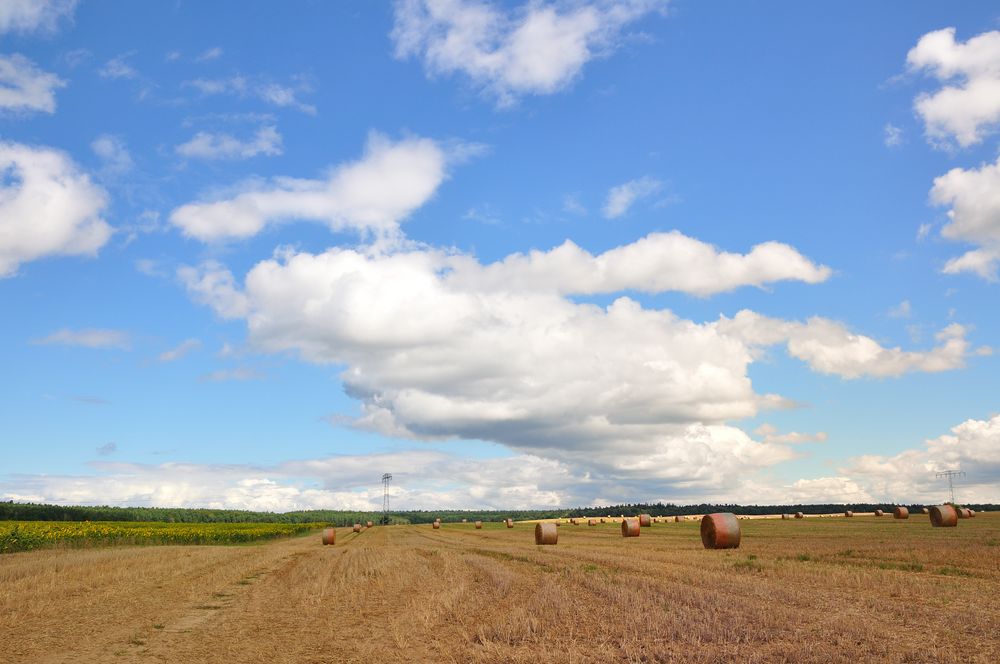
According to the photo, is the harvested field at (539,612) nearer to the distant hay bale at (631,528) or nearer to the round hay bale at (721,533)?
the round hay bale at (721,533)

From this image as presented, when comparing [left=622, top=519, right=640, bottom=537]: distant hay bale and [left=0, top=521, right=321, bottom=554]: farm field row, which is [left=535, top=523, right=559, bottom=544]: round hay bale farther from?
[left=0, top=521, right=321, bottom=554]: farm field row

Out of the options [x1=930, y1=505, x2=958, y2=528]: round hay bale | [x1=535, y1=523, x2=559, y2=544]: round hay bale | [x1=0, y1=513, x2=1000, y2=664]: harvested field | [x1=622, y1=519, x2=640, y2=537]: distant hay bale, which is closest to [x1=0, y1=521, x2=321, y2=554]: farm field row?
[x1=0, y1=513, x2=1000, y2=664]: harvested field

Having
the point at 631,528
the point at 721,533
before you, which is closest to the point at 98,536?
the point at 631,528

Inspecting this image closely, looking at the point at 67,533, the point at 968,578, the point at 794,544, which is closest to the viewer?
the point at 968,578

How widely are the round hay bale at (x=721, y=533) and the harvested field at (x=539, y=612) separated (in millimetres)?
5295

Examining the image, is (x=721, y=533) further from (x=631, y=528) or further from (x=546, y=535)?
(x=631, y=528)

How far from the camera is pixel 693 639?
1118 centimetres

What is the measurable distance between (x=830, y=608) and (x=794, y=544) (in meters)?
20.6

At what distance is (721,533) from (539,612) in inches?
772

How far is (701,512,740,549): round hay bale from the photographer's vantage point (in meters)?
31.4

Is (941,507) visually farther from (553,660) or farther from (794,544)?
(553,660)

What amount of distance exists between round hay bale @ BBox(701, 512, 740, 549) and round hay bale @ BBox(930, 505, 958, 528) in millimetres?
21337

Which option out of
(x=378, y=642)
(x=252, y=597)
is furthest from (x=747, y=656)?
(x=252, y=597)

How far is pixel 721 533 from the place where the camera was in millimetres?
31516
